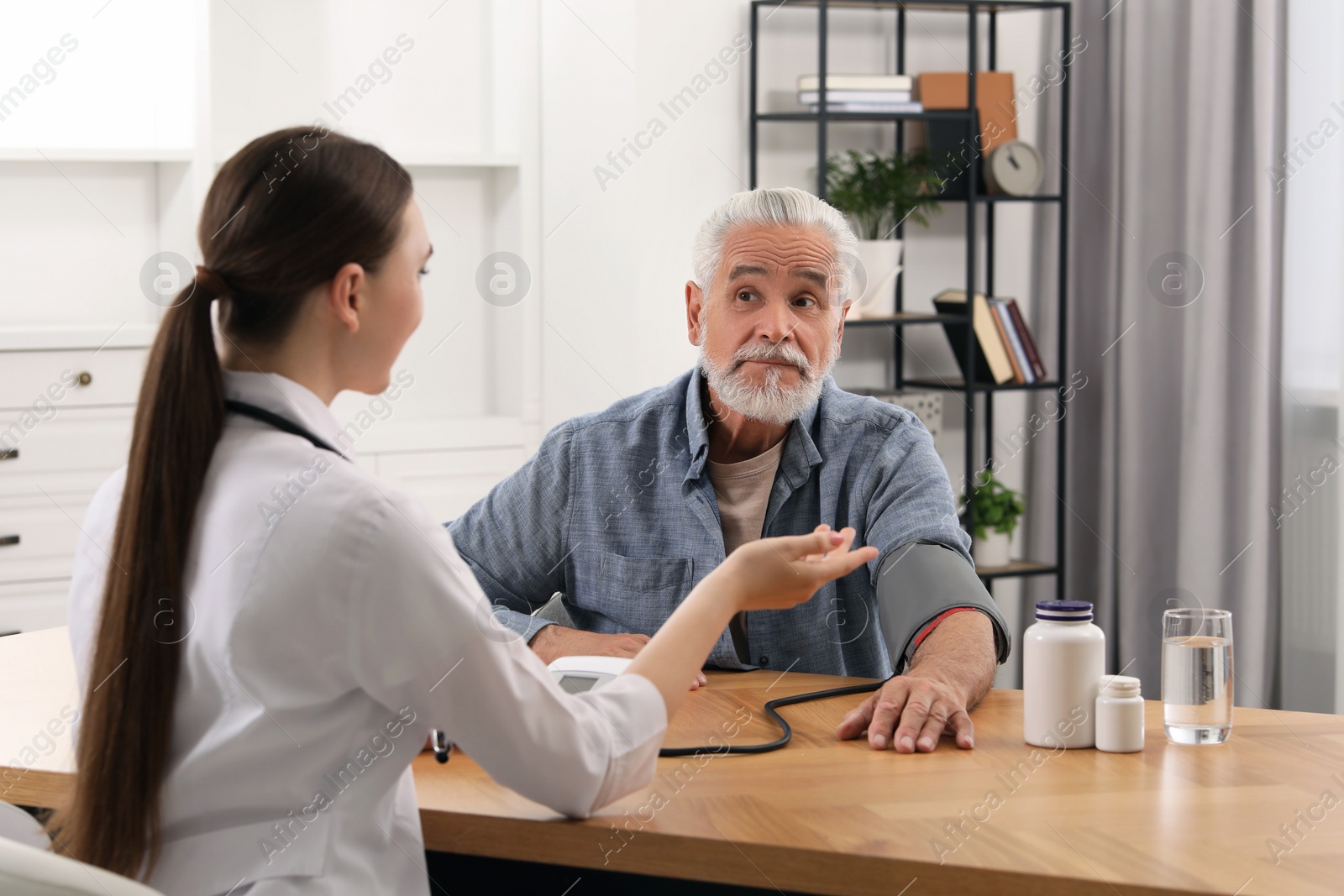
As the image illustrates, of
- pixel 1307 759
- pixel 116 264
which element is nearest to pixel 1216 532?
pixel 1307 759

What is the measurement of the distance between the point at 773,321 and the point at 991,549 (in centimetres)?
210

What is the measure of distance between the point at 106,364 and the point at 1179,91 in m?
2.84

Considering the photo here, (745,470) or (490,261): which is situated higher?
(490,261)

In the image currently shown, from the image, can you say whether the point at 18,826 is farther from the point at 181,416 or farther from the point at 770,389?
the point at 770,389

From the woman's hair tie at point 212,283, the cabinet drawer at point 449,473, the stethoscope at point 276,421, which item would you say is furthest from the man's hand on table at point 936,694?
the cabinet drawer at point 449,473

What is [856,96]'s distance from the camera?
363cm

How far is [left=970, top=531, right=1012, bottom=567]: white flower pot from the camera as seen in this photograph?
12.7ft

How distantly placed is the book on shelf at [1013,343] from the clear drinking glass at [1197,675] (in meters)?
2.57

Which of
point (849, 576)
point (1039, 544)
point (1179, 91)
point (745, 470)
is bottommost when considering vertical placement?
point (1039, 544)

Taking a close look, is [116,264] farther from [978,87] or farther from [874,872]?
[874,872]

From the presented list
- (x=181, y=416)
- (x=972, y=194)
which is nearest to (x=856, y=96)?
(x=972, y=194)

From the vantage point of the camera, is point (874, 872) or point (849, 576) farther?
point (849, 576)

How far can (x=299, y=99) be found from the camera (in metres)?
3.71

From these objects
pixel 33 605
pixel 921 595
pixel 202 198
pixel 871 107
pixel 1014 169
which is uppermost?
pixel 871 107
